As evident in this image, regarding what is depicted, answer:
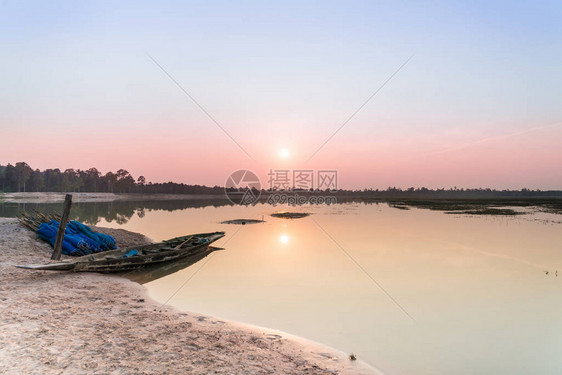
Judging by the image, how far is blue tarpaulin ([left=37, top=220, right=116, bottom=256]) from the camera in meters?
15.5

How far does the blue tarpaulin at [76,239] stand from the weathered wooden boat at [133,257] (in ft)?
7.63

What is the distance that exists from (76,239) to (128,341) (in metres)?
11.6

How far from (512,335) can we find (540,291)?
17.3 feet

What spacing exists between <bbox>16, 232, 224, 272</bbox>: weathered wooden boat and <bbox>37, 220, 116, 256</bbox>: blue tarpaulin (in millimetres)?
2327

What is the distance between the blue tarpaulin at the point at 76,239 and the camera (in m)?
15.5

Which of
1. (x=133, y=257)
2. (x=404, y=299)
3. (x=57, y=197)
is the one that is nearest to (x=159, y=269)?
(x=133, y=257)

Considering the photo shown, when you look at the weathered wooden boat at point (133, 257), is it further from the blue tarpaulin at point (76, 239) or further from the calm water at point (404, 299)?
the blue tarpaulin at point (76, 239)

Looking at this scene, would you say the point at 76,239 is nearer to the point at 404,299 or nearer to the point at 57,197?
the point at 404,299

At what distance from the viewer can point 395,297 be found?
1102 cm

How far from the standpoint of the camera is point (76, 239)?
15711mm

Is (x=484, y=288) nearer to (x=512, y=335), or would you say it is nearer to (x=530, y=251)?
(x=512, y=335)

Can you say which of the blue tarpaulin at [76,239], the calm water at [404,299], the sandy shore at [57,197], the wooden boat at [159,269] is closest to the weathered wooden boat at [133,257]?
the wooden boat at [159,269]

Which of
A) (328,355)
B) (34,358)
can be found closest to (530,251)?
(328,355)

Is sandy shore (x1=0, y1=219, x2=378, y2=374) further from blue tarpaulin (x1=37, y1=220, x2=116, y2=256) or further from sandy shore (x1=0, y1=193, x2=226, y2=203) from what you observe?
sandy shore (x1=0, y1=193, x2=226, y2=203)
